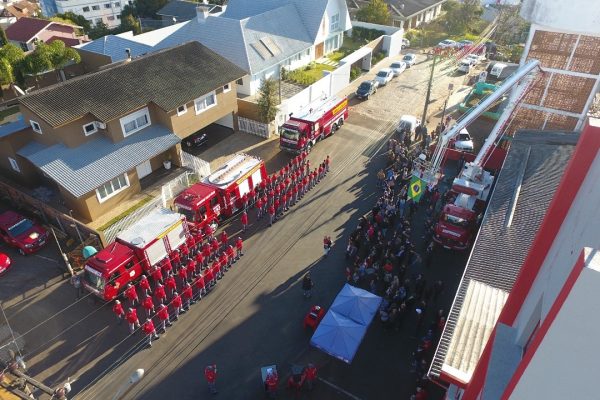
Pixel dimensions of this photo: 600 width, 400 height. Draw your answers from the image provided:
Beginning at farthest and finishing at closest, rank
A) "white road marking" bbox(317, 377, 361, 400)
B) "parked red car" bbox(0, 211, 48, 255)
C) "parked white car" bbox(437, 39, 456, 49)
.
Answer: "parked white car" bbox(437, 39, 456, 49) < "parked red car" bbox(0, 211, 48, 255) < "white road marking" bbox(317, 377, 361, 400)

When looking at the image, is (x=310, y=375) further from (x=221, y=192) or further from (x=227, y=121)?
(x=227, y=121)

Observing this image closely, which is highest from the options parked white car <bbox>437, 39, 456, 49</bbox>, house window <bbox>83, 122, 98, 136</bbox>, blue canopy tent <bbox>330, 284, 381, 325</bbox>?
house window <bbox>83, 122, 98, 136</bbox>

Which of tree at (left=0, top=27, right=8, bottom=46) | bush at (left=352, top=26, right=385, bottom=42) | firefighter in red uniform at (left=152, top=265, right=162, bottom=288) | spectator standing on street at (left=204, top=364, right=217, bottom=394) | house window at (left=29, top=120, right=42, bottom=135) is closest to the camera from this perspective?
spectator standing on street at (left=204, top=364, right=217, bottom=394)

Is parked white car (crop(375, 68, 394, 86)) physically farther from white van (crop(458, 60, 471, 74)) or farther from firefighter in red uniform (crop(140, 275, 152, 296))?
firefighter in red uniform (crop(140, 275, 152, 296))

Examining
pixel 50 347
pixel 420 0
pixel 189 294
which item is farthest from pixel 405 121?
pixel 420 0

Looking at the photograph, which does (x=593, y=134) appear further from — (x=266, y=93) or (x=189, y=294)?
(x=266, y=93)

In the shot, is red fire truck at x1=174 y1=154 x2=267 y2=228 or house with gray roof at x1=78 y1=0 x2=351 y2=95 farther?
house with gray roof at x1=78 y1=0 x2=351 y2=95

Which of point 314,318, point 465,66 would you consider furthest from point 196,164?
point 465,66

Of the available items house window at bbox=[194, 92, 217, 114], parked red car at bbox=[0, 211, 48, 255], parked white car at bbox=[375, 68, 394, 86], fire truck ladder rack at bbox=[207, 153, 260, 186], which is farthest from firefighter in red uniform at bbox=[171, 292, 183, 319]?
parked white car at bbox=[375, 68, 394, 86]
